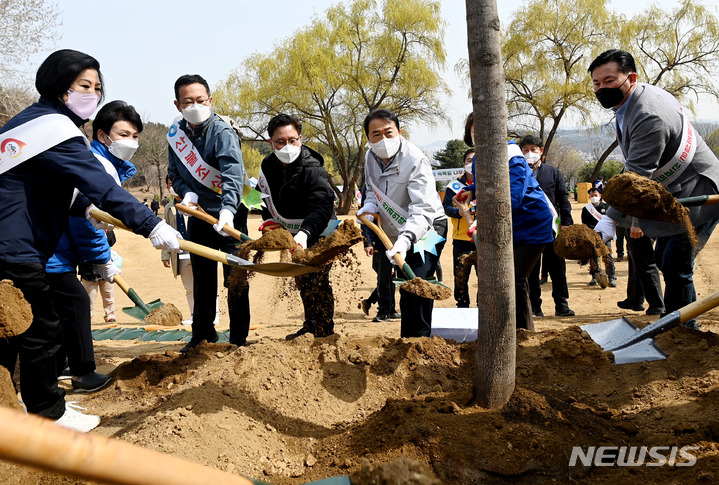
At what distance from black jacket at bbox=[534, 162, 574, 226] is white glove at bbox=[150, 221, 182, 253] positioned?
451 cm

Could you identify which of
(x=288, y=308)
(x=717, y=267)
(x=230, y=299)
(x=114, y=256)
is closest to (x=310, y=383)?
(x=230, y=299)

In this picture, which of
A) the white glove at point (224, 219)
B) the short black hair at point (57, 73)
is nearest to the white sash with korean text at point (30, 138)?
the short black hair at point (57, 73)

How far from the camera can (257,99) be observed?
28.9 m

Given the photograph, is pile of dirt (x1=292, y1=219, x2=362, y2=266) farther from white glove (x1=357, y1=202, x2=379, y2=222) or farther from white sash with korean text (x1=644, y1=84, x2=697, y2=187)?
white sash with korean text (x1=644, y1=84, x2=697, y2=187)

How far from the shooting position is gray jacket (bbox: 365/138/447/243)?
379 centimetres

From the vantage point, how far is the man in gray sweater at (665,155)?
379 centimetres

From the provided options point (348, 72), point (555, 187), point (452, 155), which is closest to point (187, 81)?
point (555, 187)

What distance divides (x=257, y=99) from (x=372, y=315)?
24.0 m

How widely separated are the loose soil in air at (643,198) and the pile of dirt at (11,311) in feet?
10.8

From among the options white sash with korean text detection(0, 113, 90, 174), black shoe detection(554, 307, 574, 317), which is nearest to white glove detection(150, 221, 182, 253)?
white sash with korean text detection(0, 113, 90, 174)

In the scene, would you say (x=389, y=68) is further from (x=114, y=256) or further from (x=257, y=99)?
(x=114, y=256)

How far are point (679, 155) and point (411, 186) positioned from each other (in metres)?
1.88

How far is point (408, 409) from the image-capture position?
2.72m

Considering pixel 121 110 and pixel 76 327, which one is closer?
pixel 76 327
